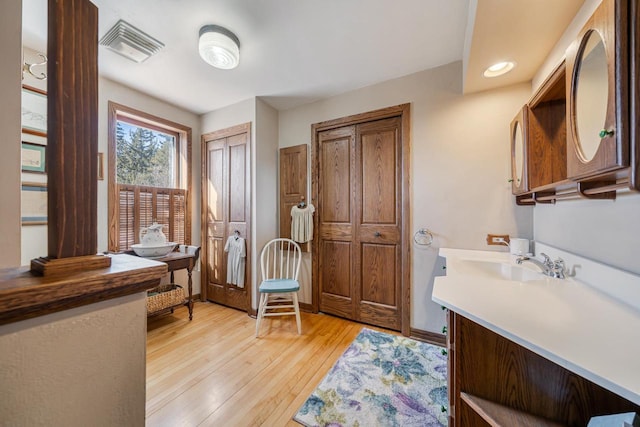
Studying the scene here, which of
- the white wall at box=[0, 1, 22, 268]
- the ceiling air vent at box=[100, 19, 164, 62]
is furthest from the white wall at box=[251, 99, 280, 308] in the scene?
the white wall at box=[0, 1, 22, 268]

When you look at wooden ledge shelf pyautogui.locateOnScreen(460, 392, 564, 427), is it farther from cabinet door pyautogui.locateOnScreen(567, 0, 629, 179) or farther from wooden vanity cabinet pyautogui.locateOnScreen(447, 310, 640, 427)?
cabinet door pyautogui.locateOnScreen(567, 0, 629, 179)

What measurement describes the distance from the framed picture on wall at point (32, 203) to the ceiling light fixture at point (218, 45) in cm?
174

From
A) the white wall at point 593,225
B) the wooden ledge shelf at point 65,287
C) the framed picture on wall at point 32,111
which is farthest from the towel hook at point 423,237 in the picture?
the framed picture on wall at point 32,111

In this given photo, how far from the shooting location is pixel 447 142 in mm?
2066

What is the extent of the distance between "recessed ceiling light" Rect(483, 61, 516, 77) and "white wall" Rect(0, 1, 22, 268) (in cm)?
251

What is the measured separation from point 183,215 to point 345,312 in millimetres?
2343

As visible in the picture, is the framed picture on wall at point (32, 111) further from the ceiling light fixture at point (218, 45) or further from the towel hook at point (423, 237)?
the towel hook at point (423, 237)

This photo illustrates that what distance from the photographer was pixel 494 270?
1.57m

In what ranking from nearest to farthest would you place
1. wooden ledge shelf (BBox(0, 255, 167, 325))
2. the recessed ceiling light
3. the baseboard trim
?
wooden ledge shelf (BBox(0, 255, 167, 325))
the recessed ceiling light
the baseboard trim

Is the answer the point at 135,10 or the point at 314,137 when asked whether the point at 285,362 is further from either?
the point at 135,10

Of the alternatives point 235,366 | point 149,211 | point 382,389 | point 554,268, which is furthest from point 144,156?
point 554,268

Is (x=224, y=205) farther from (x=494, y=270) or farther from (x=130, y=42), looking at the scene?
(x=494, y=270)

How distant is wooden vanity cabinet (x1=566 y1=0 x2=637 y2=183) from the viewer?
0.66 m

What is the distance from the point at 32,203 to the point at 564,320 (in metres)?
3.37
